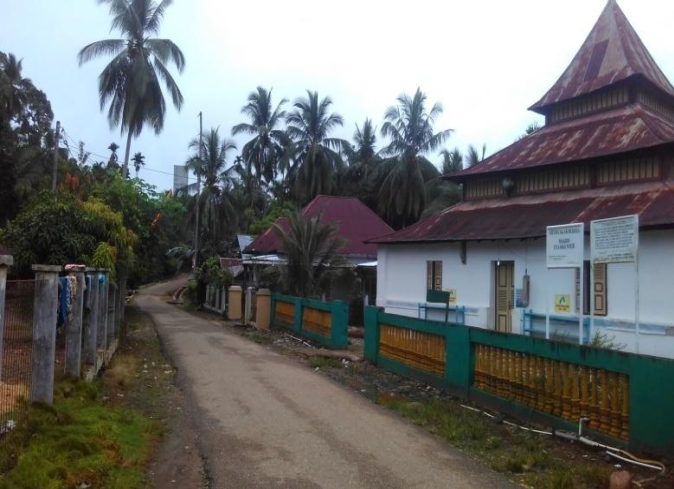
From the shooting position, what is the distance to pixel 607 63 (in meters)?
18.7

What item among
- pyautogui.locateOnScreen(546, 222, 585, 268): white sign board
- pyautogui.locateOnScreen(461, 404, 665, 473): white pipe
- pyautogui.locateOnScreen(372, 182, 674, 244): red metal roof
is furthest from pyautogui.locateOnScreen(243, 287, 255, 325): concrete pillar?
pyautogui.locateOnScreen(461, 404, 665, 473): white pipe

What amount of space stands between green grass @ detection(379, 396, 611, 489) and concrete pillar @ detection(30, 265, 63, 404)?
13.9 ft

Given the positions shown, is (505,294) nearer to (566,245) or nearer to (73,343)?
(566,245)

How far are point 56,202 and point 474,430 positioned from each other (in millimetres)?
11048

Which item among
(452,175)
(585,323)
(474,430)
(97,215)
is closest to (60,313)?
(474,430)

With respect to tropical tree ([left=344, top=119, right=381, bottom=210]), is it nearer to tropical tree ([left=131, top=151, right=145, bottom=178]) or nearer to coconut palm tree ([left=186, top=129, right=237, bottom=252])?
coconut palm tree ([left=186, top=129, right=237, bottom=252])

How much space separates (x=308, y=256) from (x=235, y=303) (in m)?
A: 6.00

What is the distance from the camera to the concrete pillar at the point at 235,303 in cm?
2348

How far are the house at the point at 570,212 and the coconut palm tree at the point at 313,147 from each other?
23294 mm

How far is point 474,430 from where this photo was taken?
275 inches

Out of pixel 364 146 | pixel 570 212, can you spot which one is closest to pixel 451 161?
pixel 364 146

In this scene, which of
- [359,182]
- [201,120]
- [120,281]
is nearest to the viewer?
[120,281]

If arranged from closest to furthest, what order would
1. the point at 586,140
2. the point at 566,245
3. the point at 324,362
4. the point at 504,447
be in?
1. the point at 504,447
2. the point at 566,245
3. the point at 324,362
4. the point at 586,140

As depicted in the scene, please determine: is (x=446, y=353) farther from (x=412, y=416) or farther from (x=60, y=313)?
(x=60, y=313)
